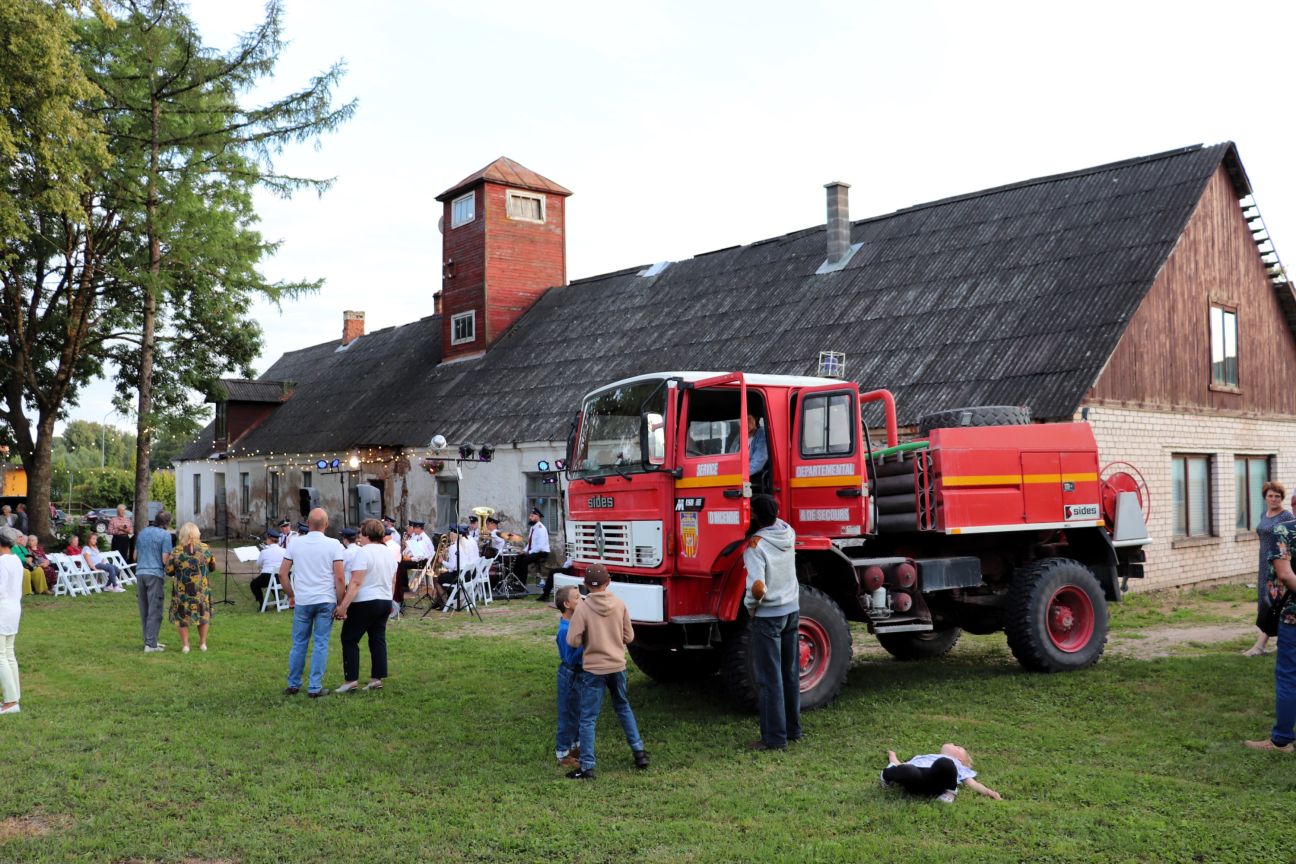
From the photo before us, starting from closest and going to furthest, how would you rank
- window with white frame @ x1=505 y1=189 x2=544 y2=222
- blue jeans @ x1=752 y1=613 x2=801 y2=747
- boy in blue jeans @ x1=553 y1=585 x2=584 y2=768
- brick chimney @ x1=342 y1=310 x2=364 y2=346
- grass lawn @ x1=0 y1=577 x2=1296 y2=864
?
grass lawn @ x1=0 y1=577 x2=1296 y2=864 → boy in blue jeans @ x1=553 y1=585 x2=584 y2=768 → blue jeans @ x1=752 y1=613 x2=801 y2=747 → window with white frame @ x1=505 y1=189 x2=544 y2=222 → brick chimney @ x1=342 y1=310 x2=364 y2=346

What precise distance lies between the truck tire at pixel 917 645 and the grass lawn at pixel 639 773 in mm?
291

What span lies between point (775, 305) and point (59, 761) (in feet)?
51.5

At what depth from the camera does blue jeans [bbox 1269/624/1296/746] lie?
6512mm

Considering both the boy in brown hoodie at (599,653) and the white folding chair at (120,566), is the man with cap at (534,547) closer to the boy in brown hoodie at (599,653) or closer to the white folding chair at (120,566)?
the white folding chair at (120,566)

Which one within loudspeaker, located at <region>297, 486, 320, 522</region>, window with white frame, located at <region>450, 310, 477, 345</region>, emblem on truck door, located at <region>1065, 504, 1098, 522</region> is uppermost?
window with white frame, located at <region>450, 310, 477, 345</region>

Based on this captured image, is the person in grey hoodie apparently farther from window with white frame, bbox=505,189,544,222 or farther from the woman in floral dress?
window with white frame, bbox=505,189,544,222

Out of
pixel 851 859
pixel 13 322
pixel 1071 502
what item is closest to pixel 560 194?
pixel 13 322

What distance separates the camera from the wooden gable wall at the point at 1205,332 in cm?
1477

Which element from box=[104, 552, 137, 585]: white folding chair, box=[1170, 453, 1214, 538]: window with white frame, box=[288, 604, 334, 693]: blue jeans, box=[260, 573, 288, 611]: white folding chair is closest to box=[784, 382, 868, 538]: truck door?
box=[288, 604, 334, 693]: blue jeans

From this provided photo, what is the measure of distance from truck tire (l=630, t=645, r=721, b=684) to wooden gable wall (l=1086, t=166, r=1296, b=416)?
A: 7428 mm

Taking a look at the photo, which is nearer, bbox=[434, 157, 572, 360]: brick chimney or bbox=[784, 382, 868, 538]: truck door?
bbox=[784, 382, 868, 538]: truck door

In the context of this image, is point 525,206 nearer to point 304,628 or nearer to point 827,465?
point 304,628

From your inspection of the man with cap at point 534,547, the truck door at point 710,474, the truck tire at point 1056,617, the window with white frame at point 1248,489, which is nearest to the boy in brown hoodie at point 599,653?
the truck door at point 710,474

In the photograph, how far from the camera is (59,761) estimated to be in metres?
7.02
